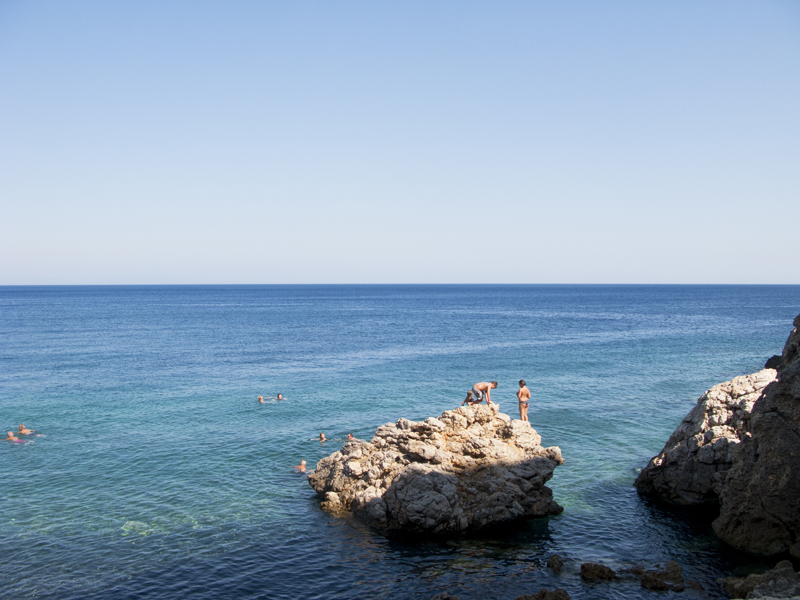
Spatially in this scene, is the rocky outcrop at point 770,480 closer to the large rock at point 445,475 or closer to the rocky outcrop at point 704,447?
the rocky outcrop at point 704,447

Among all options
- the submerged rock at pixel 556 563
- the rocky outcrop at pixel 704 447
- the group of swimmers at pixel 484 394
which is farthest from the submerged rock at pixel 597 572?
the group of swimmers at pixel 484 394

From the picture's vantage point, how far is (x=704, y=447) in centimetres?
2416

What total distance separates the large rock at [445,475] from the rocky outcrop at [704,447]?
14.9 ft

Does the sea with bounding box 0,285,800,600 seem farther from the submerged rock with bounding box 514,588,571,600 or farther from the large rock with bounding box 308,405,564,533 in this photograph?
the submerged rock with bounding box 514,588,571,600

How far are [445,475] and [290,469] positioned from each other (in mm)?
9877

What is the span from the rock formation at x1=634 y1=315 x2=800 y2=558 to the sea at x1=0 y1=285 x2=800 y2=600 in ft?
3.08

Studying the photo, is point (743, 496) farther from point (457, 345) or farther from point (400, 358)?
point (457, 345)

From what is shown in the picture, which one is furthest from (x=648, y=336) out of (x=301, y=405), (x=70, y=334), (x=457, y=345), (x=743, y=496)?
(x=70, y=334)

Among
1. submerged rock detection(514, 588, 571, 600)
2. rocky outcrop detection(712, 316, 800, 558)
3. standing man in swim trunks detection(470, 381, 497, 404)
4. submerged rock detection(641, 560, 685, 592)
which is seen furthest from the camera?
standing man in swim trunks detection(470, 381, 497, 404)

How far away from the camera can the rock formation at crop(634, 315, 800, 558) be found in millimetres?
19031

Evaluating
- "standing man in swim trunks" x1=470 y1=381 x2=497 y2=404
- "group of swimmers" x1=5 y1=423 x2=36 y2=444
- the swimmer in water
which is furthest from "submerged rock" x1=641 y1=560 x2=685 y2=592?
the swimmer in water

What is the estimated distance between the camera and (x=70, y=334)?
91.2 m

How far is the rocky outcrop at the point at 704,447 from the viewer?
2380 centimetres

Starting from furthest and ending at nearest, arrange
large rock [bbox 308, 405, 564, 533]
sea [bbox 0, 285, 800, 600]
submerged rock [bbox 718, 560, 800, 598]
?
large rock [bbox 308, 405, 564, 533]
sea [bbox 0, 285, 800, 600]
submerged rock [bbox 718, 560, 800, 598]
